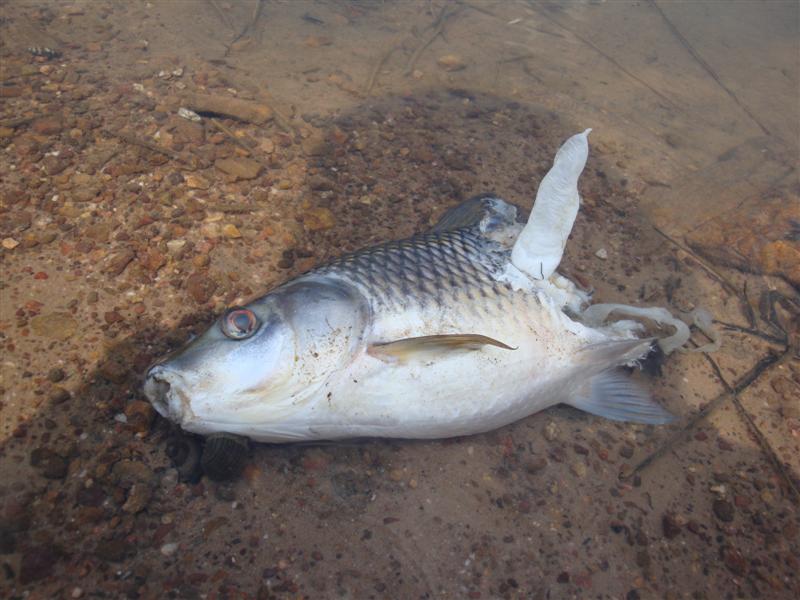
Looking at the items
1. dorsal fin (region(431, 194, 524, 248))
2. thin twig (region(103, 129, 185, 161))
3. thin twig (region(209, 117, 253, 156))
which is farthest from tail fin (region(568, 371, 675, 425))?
thin twig (region(103, 129, 185, 161))

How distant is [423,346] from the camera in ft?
7.54

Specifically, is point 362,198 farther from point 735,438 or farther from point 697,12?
point 697,12

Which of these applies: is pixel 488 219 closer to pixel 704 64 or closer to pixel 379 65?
pixel 379 65

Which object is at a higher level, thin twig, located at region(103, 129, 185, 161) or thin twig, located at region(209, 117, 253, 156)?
thin twig, located at region(103, 129, 185, 161)

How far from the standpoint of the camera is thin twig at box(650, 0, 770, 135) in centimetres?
689

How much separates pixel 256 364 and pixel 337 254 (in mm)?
1730

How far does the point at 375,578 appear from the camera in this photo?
231 centimetres

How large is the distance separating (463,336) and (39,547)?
6.71ft

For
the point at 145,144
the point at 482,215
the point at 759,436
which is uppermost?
the point at 482,215

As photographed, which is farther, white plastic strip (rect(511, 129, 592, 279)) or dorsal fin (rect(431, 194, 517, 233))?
dorsal fin (rect(431, 194, 517, 233))

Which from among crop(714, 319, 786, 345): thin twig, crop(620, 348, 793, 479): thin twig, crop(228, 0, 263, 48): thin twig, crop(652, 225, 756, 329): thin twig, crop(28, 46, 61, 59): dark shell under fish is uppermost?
crop(28, 46, 61, 59): dark shell under fish

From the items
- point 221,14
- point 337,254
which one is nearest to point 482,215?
point 337,254

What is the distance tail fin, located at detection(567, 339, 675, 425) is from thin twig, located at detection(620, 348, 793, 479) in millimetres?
120

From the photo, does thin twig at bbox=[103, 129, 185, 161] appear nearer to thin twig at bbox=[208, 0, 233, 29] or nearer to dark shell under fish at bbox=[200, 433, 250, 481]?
dark shell under fish at bbox=[200, 433, 250, 481]
